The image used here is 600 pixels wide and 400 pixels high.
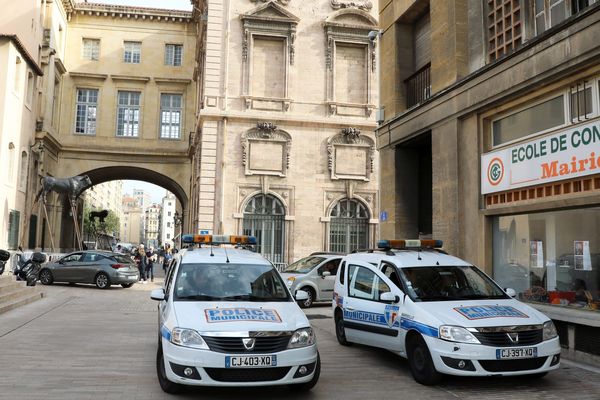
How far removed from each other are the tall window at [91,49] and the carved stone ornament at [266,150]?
16055 millimetres

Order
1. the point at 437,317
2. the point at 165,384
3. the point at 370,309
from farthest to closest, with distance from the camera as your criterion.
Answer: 1. the point at 370,309
2. the point at 437,317
3. the point at 165,384

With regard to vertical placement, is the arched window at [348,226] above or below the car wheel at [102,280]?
above

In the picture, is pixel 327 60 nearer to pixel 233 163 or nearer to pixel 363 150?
pixel 363 150

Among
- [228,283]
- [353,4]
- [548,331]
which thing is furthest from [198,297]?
[353,4]

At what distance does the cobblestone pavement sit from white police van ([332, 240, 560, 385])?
31cm

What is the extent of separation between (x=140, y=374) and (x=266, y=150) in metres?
20.3

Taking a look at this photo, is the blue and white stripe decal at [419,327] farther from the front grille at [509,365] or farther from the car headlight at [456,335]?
the front grille at [509,365]

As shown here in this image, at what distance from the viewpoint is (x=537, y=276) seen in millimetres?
10320

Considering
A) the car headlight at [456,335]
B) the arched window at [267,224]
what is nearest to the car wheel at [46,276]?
the arched window at [267,224]

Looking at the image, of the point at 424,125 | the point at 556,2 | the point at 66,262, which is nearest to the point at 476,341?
the point at 556,2

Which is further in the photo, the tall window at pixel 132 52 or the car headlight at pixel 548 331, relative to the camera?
the tall window at pixel 132 52

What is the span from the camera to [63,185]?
2955 centimetres

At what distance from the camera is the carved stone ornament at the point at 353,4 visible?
28.6 metres

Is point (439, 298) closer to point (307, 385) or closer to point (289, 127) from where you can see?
point (307, 385)
